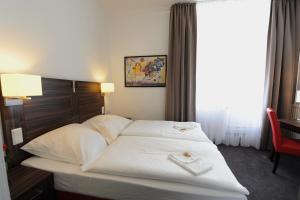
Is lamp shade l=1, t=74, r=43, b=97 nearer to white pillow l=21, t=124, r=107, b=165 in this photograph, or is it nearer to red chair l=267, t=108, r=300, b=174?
white pillow l=21, t=124, r=107, b=165

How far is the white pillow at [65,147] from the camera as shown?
4.53 ft

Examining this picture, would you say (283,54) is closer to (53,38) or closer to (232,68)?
(232,68)

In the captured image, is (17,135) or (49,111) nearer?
(17,135)

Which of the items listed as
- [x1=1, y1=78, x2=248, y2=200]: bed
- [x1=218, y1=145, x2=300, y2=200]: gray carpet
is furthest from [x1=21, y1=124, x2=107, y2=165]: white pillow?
[x1=218, y1=145, x2=300, y2=200]: gray carpet

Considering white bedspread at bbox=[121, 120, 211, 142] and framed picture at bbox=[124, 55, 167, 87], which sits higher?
framed picture at bbox=[124, 55, 167, 87]

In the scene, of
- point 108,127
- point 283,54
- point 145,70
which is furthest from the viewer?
point 145,70

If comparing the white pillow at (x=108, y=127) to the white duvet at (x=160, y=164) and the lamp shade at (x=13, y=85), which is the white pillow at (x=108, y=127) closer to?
the white duvet at (x=160, y=164)

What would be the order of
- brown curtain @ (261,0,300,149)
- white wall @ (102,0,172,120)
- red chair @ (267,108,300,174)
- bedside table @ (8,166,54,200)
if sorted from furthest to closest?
1. white wall @ (102,0,172,120)
2. brown curtain @ (261,0,300,149)
3. red chair @ (267,108,300,174)
4. bedside table @ (8,166,54,200)

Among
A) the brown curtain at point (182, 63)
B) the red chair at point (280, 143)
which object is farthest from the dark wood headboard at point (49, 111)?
the red chair at point (280, 143)

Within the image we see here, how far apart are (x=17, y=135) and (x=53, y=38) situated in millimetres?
1163

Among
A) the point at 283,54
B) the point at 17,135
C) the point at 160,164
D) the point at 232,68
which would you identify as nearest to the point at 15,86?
the point at 17,135

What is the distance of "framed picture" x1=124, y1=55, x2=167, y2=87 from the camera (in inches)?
123

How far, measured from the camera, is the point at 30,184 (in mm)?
1103

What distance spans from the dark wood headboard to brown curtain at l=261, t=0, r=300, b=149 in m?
3.20
